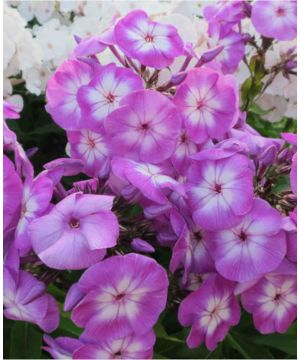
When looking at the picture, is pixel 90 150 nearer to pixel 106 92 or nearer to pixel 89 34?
pixel 106 92

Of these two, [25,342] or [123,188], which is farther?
[25,342]

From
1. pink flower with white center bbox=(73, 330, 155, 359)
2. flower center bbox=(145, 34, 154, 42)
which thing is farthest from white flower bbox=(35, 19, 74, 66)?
pink flower with white center bbox=(73, 330, 155, 359)

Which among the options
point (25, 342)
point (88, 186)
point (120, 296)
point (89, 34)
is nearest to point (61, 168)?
point (88, 186)

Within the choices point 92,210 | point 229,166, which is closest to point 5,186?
point 92,210

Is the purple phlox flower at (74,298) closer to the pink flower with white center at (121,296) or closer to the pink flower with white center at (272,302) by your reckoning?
the pink flower with white center at (121,296)

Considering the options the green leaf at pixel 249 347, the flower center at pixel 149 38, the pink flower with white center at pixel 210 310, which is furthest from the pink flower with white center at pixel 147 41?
the green leaf at pixel 249 347

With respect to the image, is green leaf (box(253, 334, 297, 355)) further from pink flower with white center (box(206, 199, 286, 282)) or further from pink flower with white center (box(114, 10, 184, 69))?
pink flower with white center (box(114, 10, 184, 69))
